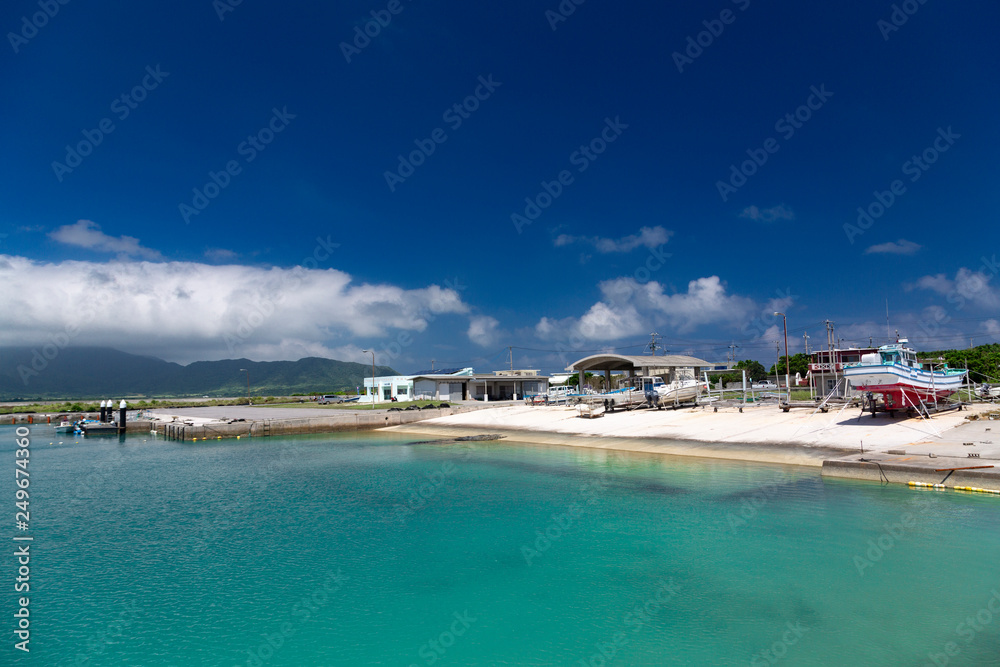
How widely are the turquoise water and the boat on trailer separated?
8.30m

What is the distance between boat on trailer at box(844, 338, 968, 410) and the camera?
28.9 meters

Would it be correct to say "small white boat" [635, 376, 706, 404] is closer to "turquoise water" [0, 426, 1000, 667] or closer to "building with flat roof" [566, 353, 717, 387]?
"building with flat roof" [566, 353, 717, 387]

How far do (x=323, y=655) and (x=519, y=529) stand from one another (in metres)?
8.46

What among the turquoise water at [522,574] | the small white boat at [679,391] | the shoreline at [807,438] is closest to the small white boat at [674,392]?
the small white boat at [679,391]

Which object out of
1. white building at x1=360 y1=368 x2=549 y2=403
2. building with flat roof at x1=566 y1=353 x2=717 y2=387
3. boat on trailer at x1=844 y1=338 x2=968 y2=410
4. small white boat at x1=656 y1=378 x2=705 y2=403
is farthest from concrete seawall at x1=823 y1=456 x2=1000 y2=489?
white building at x1=360 y1=368 x2=549 y2=403

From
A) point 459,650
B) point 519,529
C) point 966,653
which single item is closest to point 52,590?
A: point 459,650

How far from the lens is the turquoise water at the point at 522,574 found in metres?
10.2

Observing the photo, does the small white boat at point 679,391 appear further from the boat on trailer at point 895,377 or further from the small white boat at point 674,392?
the boat on trailer at point 895,377

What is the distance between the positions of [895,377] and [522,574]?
→ 25291 mm

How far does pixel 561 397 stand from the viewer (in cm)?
6188

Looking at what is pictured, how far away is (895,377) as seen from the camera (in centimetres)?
2881

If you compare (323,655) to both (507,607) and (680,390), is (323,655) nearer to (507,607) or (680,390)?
(507,607)

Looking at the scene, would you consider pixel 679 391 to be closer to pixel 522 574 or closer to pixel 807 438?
pixel 807 438

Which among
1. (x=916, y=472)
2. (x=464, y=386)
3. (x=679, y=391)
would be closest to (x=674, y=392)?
(x=679, y=391)
